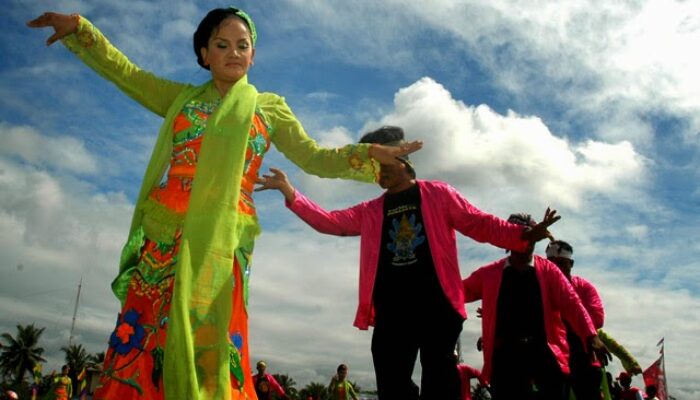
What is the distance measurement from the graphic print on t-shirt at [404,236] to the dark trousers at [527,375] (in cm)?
171

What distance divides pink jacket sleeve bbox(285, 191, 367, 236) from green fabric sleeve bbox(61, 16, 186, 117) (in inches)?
56.2

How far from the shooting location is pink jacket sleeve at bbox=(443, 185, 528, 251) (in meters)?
4.44

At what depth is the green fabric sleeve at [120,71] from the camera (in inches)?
132

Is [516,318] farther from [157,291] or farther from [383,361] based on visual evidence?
[157,291]

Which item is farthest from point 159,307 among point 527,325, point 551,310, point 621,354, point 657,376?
point 657,376

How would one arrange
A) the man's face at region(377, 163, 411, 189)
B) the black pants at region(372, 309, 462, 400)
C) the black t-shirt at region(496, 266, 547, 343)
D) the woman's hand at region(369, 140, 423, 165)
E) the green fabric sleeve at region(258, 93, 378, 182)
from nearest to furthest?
the woman's hand at region(369, 140, 423, 165) → the green fabric sleeve at region(258, 93, 378, 182) → the black pants at region(372, 309, 462, 400) → the man's face at region(377, 163, 411, 189) → the black t-shirt at region(496, 266, 547, 343)

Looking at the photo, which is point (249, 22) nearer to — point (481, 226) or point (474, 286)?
point (481, 226)

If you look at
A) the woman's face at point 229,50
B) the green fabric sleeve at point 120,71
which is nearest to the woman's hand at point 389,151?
the woman's face at point 229,50

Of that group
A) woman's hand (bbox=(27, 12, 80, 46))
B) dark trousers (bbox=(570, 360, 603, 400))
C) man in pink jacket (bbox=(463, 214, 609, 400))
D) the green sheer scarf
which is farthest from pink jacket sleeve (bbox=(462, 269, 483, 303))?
woman's hand (bbox=(27, 12, 80, 46))

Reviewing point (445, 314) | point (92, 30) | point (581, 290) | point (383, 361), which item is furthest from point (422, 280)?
point (581, 290)

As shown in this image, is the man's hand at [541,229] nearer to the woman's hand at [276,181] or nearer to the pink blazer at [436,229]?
the pink blazer at [436,229]

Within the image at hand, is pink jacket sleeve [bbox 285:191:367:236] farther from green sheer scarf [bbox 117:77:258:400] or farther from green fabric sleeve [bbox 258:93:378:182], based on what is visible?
green sheer scarf [bbox 117:77:258:400]

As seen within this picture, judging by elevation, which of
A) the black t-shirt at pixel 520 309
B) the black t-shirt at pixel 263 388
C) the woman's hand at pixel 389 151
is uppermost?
the woman's hand at pixel 389 151

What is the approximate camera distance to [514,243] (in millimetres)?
4438
